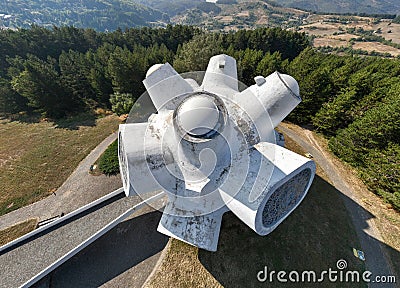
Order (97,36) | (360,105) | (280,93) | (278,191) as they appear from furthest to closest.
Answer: (97,36) < (360,105) < (280,93) < (278,191)

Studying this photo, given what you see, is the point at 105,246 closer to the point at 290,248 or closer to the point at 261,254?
the point at 261,254

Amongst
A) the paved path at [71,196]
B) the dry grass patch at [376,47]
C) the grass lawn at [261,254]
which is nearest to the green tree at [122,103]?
the paved path at [71,196]

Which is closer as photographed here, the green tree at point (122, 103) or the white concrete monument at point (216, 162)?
the white concrete monument at point (216, 162)

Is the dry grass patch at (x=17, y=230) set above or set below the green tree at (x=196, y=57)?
below

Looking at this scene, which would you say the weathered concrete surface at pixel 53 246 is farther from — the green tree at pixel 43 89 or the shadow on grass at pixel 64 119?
the green tree at pixel 43 89

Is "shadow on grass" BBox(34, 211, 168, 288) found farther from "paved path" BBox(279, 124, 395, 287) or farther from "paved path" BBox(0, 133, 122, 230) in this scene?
"paved path" BBox(279, 124, 395, 287)

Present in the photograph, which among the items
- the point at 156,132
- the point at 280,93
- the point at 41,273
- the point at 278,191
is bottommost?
the point at 41,273

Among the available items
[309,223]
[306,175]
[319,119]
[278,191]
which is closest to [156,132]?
[278,191]

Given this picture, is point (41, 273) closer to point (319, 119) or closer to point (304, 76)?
point (319, 119)
